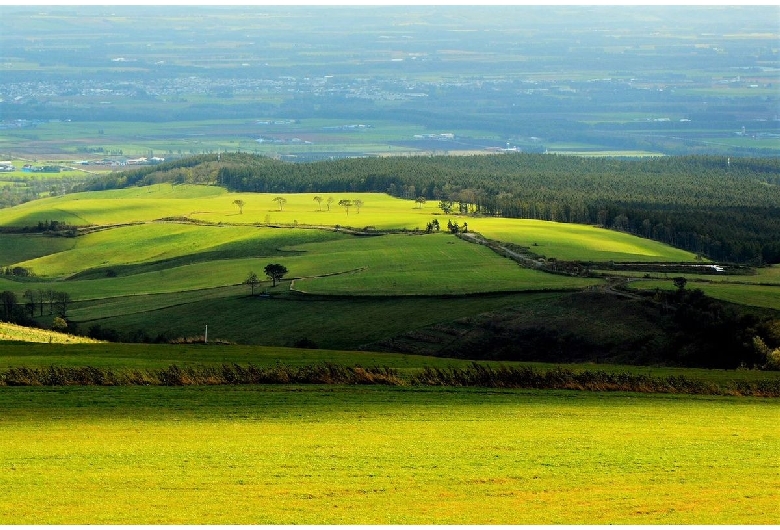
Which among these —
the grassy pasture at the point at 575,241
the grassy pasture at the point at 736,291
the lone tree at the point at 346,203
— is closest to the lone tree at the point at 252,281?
the grassy pasture at the point at 575,241

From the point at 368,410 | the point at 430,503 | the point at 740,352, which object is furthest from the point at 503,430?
the point at 740,352

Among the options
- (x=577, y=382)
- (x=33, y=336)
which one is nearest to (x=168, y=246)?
(x=33, y=336)

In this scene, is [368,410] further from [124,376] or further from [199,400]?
[124,376]

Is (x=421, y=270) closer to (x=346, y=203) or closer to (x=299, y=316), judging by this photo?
(x=299, y=316)

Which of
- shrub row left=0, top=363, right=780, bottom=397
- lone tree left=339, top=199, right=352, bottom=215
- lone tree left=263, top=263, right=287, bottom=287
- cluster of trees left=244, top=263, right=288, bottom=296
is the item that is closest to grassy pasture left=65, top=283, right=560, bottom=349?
cluster of trees left=244, top=263, right=288, bottom=296

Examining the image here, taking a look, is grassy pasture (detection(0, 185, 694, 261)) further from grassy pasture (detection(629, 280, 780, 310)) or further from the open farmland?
grassy pasture (detection(629, 280, 780, 310))

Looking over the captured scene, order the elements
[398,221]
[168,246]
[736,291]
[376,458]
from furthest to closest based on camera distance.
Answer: [398,221] → [168,246] → [736,291] → [376,458]
